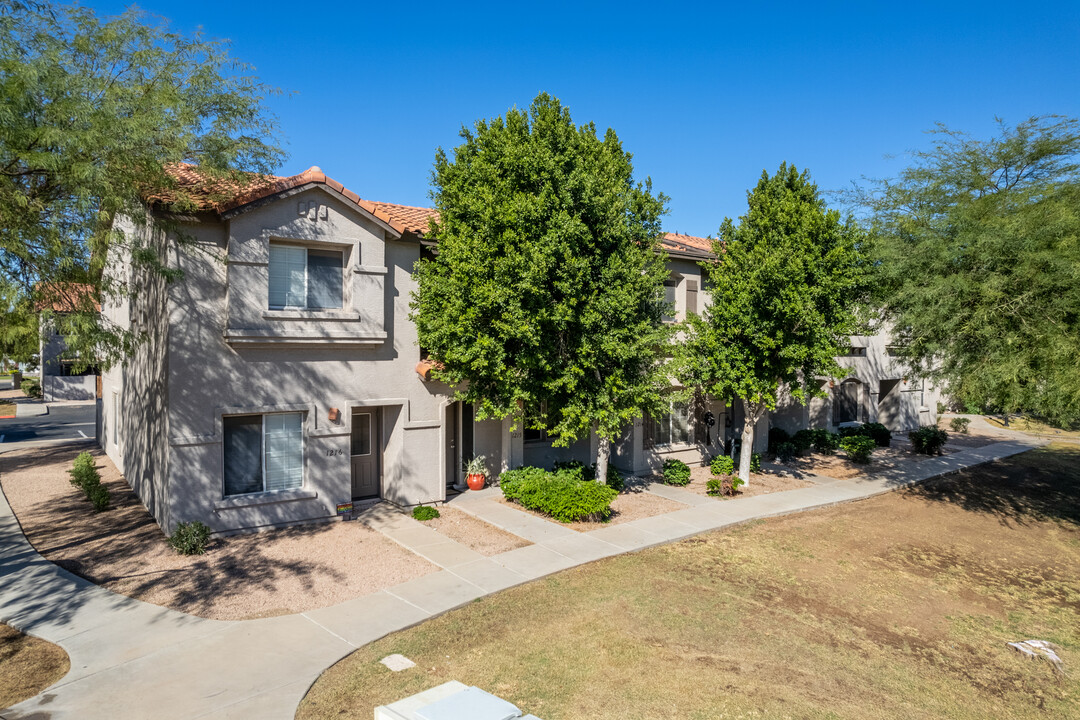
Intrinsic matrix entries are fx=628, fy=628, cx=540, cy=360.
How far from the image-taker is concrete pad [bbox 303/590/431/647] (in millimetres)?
8281

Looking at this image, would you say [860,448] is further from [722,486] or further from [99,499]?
[99,499]

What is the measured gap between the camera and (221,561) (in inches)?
423

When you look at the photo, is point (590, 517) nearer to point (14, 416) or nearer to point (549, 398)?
point (549, 398)

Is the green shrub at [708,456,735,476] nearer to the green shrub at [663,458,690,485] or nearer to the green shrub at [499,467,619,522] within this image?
the green shrub at [663,458,690,485]

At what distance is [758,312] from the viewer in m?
15.7

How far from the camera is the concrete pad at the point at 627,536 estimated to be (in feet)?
40.2

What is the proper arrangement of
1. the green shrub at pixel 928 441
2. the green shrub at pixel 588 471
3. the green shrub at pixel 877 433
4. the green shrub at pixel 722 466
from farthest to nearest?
the green shrub at pixel 877 433 → the green shrub at pixel 928 441 → the green shrub at pixel 722 466 → the green shrub at pixel 588 471

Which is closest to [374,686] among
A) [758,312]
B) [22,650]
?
[22,650]

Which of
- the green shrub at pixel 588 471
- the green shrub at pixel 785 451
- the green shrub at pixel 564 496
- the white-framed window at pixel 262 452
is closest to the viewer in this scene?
the white-framed window at pixel 262 452

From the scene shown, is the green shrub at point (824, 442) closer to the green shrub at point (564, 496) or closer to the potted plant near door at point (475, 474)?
the green shrub at point (564, 496)

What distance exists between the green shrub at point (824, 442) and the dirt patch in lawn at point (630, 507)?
9825 millimetres

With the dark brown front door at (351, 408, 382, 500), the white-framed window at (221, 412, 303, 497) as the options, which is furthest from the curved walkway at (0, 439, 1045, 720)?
the white-framed window at (221, 412, 303, 497)

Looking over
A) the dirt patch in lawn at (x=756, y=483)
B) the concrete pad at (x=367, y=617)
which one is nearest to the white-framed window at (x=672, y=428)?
the dirt patch in lawn at (x=756, y=483)

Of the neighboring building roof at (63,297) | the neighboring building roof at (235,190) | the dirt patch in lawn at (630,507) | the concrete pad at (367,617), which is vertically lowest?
the concrete pad at (367,617)
